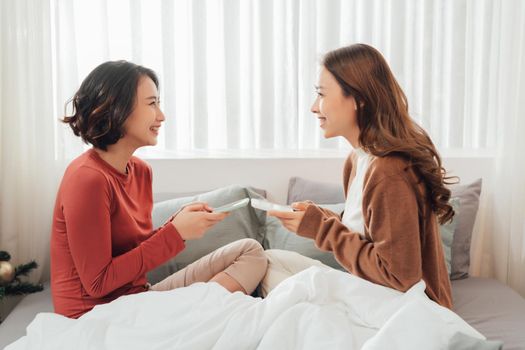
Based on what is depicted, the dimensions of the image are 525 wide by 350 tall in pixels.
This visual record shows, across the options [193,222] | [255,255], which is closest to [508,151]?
[255,255]

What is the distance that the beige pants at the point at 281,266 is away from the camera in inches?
77.8

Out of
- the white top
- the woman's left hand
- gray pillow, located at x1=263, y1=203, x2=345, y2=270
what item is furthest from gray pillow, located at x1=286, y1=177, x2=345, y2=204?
the woman's left hand

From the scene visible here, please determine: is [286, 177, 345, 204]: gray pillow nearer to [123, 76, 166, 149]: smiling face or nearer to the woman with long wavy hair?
the woman with long wavy hair

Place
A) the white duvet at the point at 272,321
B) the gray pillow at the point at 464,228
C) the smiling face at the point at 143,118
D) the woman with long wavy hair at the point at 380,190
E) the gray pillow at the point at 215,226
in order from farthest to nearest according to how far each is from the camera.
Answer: the gray pillow at the point at 464,228, the gray pillow at the point at 215,226, the smiling face at the point at 143,118, the woman with long wavy hair at the point at 380,190, the white duvet at the point at 272,321

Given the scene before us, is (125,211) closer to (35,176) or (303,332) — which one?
(303,332)

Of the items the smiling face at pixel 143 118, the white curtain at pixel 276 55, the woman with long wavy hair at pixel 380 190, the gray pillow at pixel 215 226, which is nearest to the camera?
the woman with long wavy hair at pixel 380 190

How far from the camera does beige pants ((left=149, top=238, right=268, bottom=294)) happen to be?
6.31 ft

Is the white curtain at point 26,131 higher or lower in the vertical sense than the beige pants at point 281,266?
higher

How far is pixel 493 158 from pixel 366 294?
4.47 feet

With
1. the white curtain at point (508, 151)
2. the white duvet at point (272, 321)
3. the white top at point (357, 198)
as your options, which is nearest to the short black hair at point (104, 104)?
the white duvet at point (272, 321)

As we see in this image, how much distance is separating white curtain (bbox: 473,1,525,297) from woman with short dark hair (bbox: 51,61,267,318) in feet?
4.08

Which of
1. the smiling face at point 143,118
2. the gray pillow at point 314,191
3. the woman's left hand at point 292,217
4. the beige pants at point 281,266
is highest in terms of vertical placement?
the smiling face at point 143,118

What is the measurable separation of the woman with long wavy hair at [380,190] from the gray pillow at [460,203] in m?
0.67

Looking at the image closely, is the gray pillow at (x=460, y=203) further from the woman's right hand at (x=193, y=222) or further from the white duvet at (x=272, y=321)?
the white duvet at (x=272, y=321)
